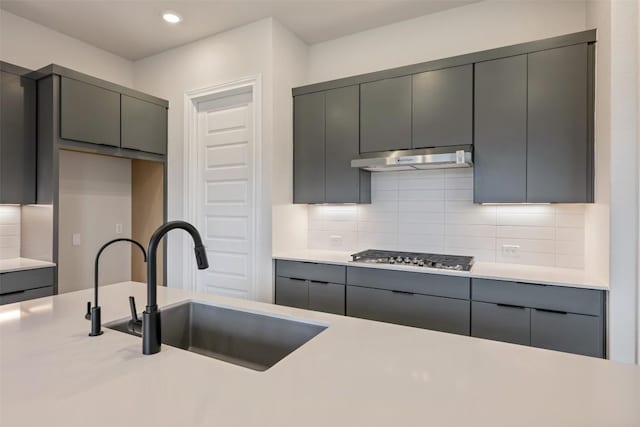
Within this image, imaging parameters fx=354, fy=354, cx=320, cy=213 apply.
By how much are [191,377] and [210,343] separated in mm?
773

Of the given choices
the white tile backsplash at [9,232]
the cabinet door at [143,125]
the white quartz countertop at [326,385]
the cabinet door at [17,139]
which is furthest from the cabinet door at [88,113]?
the white quartz countertop at [326,385]

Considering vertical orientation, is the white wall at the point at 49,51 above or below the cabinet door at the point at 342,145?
above

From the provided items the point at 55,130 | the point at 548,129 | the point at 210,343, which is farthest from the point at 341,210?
the point at 55,130

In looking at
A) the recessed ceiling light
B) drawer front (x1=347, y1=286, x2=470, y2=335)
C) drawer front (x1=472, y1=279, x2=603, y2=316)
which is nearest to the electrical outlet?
drawer front (x1=472, y1=279, x2=603, y2=316)

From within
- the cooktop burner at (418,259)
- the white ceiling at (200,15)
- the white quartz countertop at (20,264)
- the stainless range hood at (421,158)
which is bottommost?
the white quartz countertop at (20,264)

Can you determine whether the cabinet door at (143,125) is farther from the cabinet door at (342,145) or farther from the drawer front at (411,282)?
the drawer front at (411,282)

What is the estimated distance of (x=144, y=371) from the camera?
98 centimetres

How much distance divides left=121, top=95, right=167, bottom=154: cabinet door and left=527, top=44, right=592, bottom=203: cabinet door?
3398 millimetres

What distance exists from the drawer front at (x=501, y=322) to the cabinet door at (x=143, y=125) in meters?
3.32

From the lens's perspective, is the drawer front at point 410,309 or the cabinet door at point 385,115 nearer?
the drawer front at point 410,309

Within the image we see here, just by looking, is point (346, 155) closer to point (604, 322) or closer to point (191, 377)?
point (604, 322)

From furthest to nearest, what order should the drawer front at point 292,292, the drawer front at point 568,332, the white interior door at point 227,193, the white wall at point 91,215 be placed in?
the white wall at point 91,215 < the white interior door at point 227,193 < the drawer front at point 292,292 < the drawer front at point 568,332

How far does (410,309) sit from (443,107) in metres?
1.57

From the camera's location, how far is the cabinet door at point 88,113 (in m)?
2.94
